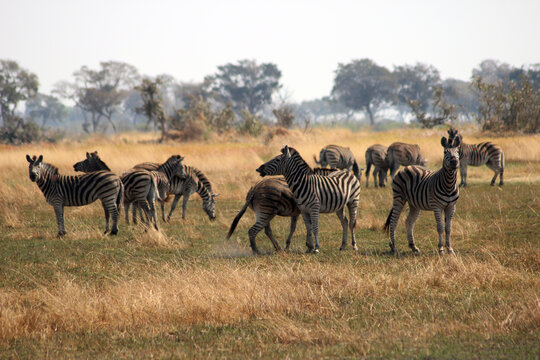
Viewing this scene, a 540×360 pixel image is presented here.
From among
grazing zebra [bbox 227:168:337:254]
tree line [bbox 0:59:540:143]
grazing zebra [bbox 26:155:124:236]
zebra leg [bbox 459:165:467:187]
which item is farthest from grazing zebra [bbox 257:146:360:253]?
tree line [bbox 0:59:540:143]

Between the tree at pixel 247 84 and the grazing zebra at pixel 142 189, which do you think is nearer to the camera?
the grazing zebra at pixel 142 189

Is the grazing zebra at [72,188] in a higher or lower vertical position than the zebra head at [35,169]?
lower

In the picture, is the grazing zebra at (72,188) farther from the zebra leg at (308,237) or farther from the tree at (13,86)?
the tree at (13,86)

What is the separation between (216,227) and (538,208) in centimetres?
772

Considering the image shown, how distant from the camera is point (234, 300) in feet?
21.6

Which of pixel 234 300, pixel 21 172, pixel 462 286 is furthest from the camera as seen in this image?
pixel 21 172

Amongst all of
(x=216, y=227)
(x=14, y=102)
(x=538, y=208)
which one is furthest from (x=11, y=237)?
(x=14, y=102)

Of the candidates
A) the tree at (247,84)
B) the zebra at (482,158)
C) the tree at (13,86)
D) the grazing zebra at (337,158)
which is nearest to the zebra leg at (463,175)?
the zebra at (482,158)

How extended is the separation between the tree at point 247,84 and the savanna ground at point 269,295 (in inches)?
2711

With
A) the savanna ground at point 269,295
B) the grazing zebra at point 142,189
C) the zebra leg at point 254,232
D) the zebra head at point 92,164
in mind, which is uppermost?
the zebra head at point 92,164

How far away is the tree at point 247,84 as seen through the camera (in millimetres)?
80125

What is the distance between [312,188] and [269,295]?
3063 mm

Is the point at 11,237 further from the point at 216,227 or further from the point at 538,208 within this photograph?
the point at 538,208

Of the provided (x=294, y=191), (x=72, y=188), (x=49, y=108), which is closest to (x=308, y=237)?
(x=294, y=191)
